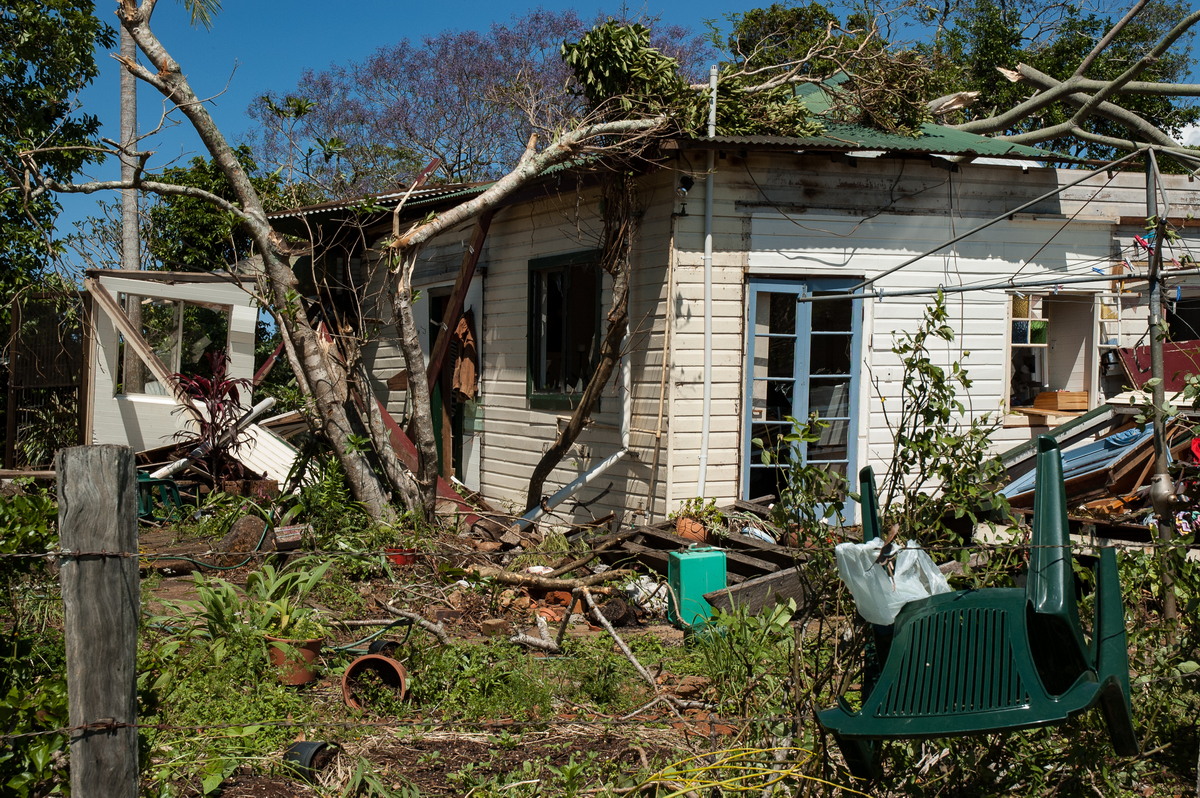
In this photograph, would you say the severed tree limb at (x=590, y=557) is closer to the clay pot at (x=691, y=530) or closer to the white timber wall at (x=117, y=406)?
the clay pot at (x=691, y=530)

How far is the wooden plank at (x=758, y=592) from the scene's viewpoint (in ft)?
21.7

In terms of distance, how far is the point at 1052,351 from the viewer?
10.5 meters

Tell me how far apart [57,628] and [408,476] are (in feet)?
12.4

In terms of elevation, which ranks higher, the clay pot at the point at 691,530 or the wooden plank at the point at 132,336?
the wooden plank at the point at 132,336

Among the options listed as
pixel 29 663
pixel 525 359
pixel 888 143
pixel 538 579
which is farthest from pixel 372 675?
pixel 888 143

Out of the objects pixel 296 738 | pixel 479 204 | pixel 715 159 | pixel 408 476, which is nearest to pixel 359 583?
pixel 408 476

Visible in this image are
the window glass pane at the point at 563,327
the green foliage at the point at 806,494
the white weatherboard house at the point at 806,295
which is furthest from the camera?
the window glass pane at the point at 563,327

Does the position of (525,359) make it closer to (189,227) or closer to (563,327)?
(563,327)

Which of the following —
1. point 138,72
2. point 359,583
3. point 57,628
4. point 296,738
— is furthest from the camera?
point 138,72

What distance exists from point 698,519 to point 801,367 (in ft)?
5.75

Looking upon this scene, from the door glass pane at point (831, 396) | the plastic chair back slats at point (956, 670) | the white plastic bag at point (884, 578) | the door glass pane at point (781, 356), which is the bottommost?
the plastic chair back slats at point (956, 670)

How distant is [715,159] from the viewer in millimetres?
8789

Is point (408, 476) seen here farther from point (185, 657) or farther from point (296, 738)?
point (296, 738)

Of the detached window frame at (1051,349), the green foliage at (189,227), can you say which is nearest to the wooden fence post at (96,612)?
the detached window frame at (1051,349)
